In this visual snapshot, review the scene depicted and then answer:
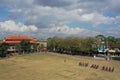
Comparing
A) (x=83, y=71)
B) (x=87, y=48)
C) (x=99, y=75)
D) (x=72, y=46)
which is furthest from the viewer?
A: (x=72, y=46)

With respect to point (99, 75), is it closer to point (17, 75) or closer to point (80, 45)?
point (17, 75)

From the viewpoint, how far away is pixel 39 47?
6275 inches

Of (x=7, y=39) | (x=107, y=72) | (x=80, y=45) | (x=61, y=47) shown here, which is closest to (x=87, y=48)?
(x=80, y=45)

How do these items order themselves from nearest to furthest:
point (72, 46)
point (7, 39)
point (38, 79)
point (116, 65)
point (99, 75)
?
point (38, 79), point (99, 75), point (116, 65), point (72, 46), point (7, 39)

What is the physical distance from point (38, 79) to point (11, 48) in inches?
3891

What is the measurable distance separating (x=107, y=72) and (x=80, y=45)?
53402 millimetres

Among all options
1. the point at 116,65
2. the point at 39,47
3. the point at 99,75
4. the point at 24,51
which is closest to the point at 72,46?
the point at 24,51

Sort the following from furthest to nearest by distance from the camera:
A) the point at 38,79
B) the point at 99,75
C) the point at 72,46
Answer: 1. the point at 72,46
2. the point at 99,75
3. the point at 38,79

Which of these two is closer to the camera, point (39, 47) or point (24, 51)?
point (24, 51)

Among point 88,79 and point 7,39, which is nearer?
point 88,79

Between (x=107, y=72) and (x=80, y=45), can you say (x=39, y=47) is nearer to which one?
(x=80, y=45)

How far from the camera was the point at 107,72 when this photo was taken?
64.9 metres

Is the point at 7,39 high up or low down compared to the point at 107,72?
up

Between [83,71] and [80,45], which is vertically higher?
[80,45]
